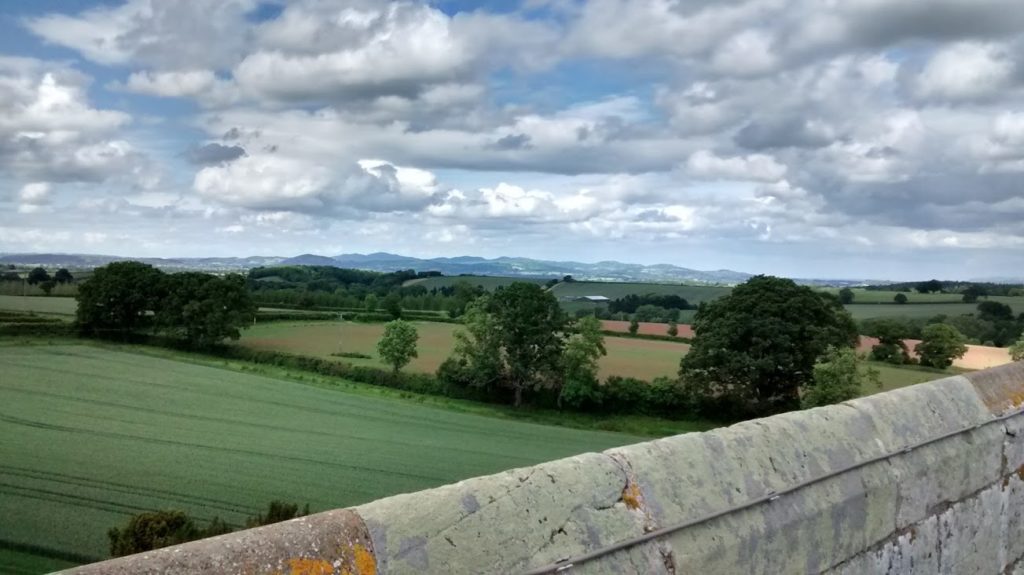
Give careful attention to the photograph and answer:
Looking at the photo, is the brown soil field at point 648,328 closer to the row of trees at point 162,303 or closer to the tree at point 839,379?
the tree at point 839,379

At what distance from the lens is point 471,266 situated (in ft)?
240

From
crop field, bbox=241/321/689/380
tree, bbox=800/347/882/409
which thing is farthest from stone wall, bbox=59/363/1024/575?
crop field, bbox=241/321/689/380

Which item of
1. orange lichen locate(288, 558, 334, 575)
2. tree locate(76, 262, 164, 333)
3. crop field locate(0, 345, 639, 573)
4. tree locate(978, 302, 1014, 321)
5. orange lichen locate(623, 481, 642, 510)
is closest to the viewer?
orange lichen locate(288, 558, 334, 575)

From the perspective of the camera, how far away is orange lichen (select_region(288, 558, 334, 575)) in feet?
5.72

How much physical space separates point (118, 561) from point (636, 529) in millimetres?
1471

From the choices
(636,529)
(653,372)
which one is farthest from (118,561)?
(653,372)

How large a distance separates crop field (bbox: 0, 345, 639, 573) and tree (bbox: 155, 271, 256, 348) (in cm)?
144

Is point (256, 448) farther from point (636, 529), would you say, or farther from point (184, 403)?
point (636, 529)

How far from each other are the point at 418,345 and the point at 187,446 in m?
21.2

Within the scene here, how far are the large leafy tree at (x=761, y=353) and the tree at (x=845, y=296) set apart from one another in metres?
4.68

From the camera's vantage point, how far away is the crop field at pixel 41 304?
24.9 m

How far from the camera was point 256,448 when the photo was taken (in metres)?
25.0

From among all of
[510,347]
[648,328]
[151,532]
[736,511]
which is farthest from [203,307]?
[736,511]

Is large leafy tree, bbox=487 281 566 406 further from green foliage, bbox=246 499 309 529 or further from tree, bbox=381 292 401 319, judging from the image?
green foliage, bbox=246 499 309 529
